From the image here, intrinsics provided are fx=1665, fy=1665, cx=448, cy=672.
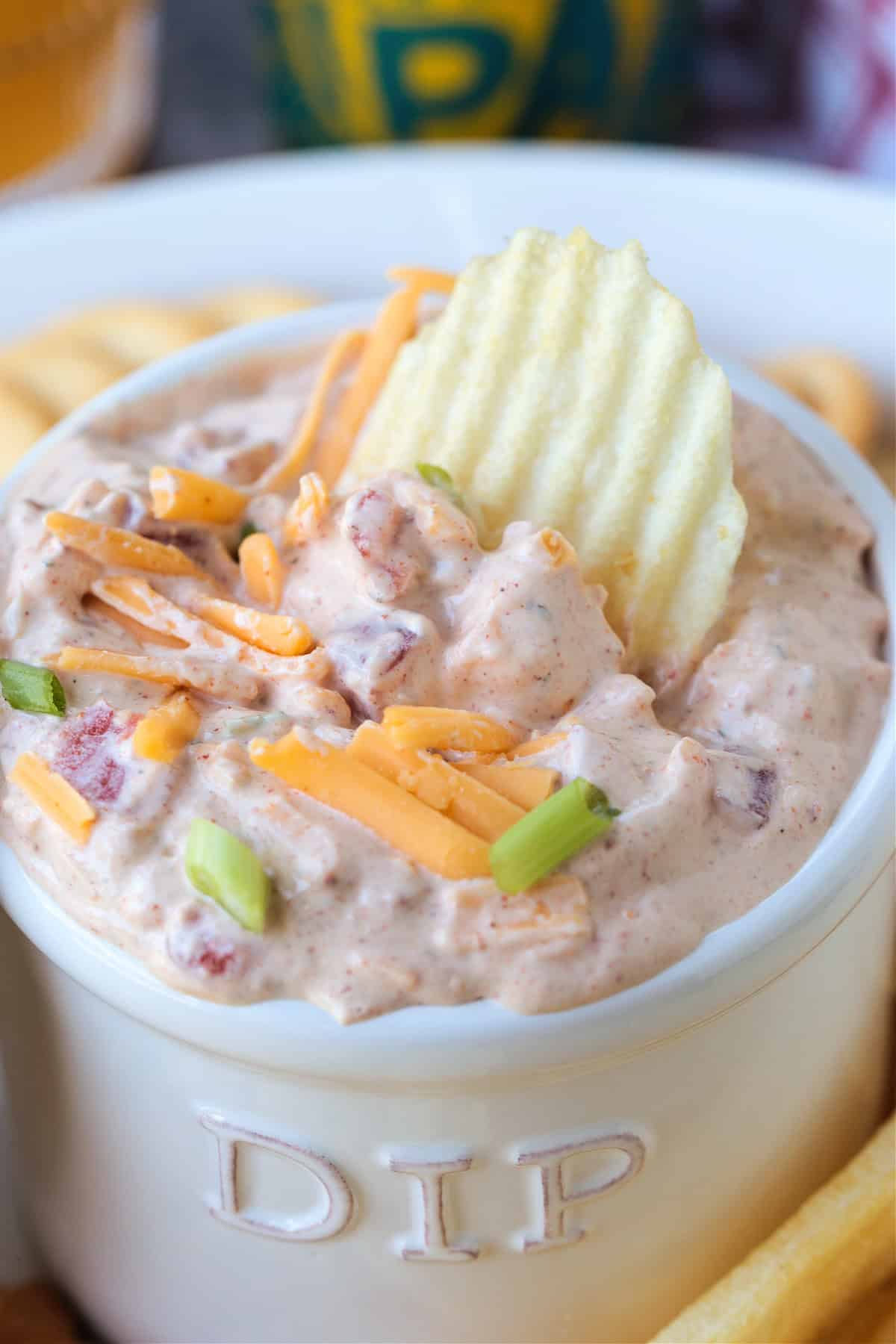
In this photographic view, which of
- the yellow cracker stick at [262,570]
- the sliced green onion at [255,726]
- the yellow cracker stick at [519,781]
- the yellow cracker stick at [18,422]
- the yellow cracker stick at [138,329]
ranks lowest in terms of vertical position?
the yellow cracker stick at [519,781]

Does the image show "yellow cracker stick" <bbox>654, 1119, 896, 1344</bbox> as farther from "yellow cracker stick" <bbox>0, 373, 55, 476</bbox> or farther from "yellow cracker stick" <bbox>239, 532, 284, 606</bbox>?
"yellow cracker stick" <bbox>0, 373, 55, 476</bbox>

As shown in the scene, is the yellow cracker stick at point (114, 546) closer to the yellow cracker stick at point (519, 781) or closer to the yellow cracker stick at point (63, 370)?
the yellow cracker stick at point (519, 781)

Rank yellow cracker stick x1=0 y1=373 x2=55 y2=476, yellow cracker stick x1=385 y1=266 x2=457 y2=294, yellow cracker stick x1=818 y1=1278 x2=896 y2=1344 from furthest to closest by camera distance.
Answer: yellow cracker stick x1=0 y1=373 x2=55 y2=476 < yellow cracker stick x1=385 y1=266 x2=457 y2=294 < yellow cracker stick x1=818 y1=1278 x2=896 y2=1344

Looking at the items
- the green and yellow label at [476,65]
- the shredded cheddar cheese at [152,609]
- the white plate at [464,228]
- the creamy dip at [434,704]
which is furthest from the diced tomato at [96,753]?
the green and yellow label at [476,65]

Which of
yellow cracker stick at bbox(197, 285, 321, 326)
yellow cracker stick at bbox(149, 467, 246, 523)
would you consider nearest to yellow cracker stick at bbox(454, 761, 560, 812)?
yellow cracker stick at bbox(149, 467, 246, 523)

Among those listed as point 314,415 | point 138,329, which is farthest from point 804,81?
point 314,415

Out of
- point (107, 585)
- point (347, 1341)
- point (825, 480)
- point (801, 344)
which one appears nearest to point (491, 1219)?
point (347, 1341)
